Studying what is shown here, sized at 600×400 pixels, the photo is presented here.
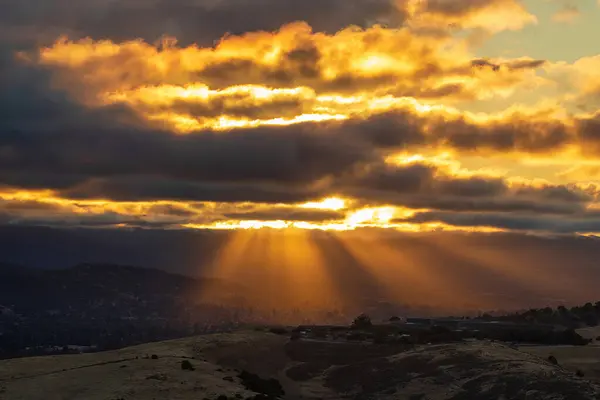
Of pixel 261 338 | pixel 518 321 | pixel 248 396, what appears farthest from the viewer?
pixel 518 321

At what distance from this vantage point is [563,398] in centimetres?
7125

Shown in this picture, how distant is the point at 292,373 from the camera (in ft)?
344

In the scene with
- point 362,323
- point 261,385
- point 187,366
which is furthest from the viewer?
point 362,323

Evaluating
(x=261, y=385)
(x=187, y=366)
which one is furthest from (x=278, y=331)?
(x=261, y=385)

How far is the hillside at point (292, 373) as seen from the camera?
262ft

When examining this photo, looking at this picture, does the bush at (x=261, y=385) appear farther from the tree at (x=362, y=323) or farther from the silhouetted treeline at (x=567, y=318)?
the silhouetted treeline at (x=567, y=318)

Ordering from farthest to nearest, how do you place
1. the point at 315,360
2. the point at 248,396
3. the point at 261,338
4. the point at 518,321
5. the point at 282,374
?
the point at 518,321 → the point at 261,338 → the point at 315,360 → the point at 282,374 → the point at 248,396

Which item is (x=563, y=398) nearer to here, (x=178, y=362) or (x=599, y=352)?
(x=599, y=352)

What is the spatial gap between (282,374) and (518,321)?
96607mm

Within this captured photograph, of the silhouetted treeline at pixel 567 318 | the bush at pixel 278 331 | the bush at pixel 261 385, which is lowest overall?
the bush at pixel 261 385

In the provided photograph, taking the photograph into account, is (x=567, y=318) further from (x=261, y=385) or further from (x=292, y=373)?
(x=261, y=385)

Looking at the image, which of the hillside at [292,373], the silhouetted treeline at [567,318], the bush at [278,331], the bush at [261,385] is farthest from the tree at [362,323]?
the bush at [261,385]

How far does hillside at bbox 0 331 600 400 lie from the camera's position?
79.8m

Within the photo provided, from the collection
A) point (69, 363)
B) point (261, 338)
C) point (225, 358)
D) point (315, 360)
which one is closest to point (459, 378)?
point (315, 360)
